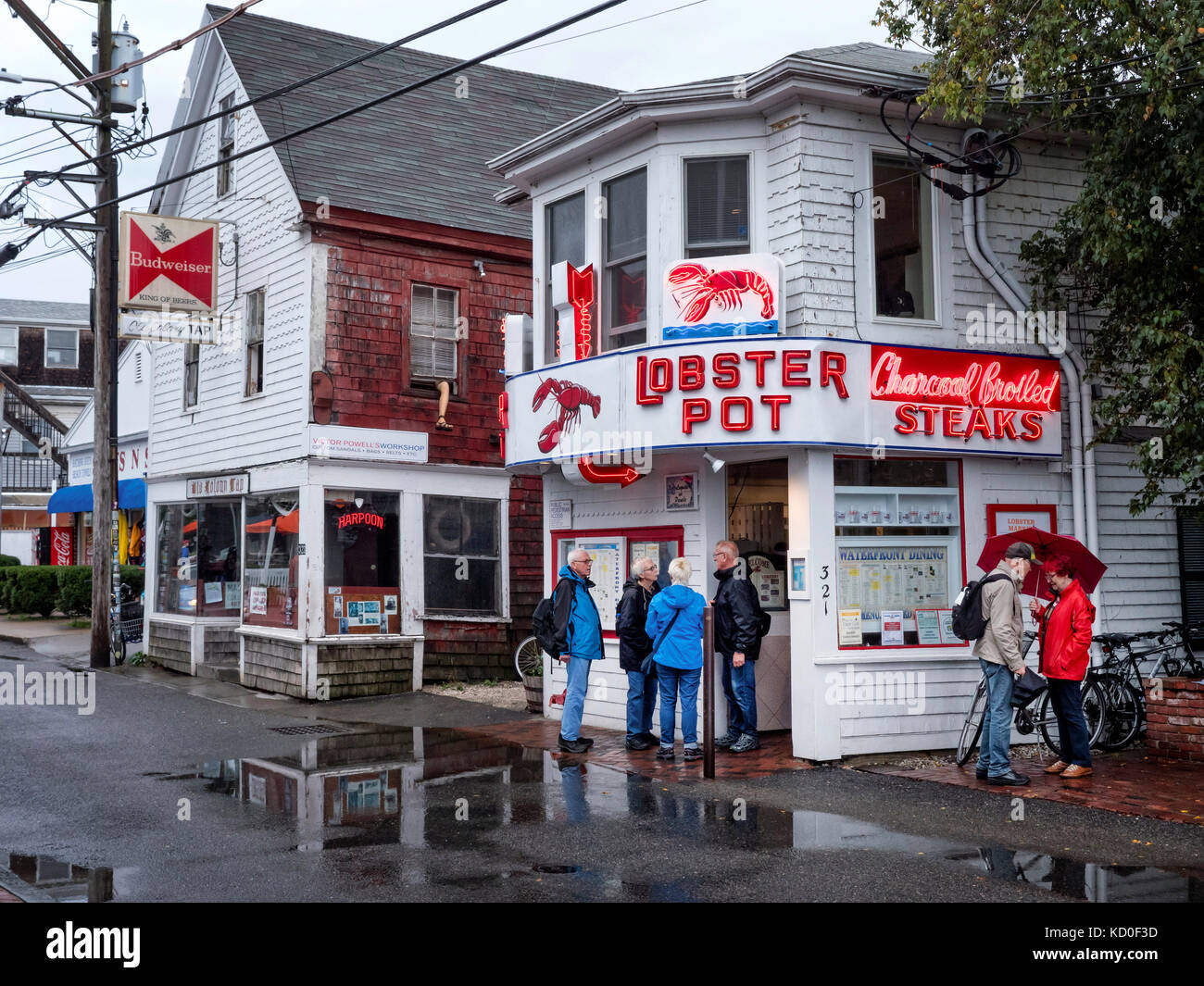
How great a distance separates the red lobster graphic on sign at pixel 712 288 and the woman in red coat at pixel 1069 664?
3.71 m

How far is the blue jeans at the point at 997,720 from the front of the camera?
10141mm

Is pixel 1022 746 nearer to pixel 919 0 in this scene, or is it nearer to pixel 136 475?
pixel 919 0

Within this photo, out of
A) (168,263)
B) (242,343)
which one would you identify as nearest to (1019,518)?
(242,343)

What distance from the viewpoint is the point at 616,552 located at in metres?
13.4

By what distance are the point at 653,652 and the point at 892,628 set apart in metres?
2.30

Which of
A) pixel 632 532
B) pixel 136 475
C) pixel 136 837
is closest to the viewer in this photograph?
pixel 136 837

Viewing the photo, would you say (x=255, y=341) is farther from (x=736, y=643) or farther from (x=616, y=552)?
(x=736, y=643)

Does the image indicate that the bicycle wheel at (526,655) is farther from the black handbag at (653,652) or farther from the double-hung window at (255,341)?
the double-hung window at (255,341)

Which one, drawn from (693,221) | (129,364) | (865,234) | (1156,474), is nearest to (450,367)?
(693,221)

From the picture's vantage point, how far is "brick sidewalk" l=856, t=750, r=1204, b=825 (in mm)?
9070

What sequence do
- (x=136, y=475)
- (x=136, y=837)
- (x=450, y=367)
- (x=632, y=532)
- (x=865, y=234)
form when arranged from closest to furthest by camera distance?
(x=136, y=837) → (x=865, y=234) → (x=632, y=532) → (x=450, y=367) → (x=136, y=475)

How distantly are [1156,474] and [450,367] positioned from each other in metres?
10.2

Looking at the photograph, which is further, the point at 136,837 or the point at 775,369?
the point at 775,369

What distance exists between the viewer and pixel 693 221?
40.2ft
